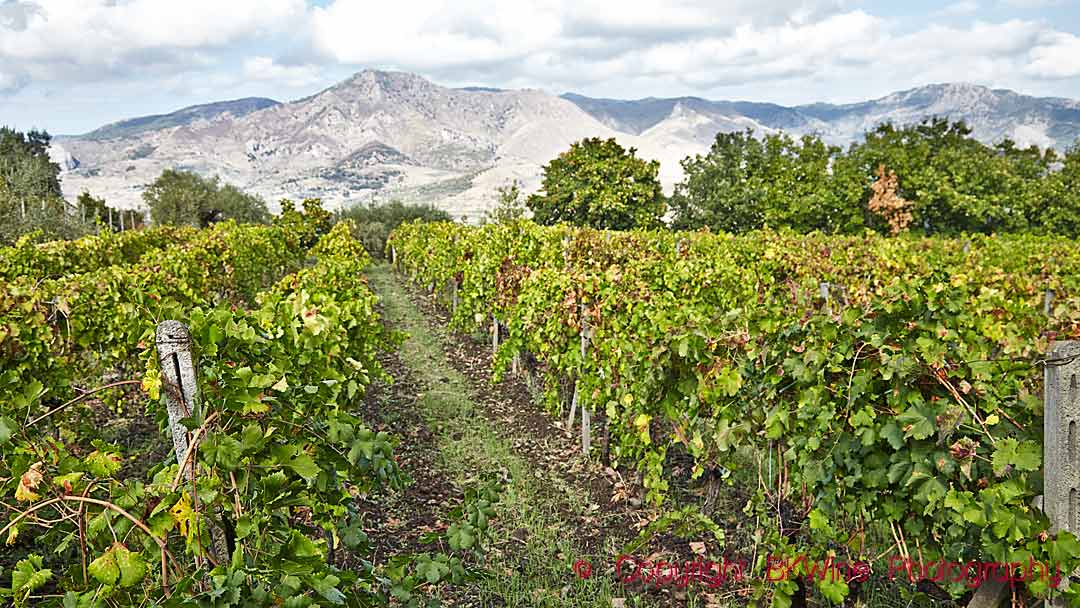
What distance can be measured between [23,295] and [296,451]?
4.03 meters

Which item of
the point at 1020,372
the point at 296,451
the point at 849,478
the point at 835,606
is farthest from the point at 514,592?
the point at 1020,372

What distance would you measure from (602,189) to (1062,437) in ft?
108

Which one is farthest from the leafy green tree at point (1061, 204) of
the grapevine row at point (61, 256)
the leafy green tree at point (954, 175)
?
the grapevine row at point (61, 256)

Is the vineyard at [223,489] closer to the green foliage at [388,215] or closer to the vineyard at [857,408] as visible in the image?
the vineyard at [857,408]

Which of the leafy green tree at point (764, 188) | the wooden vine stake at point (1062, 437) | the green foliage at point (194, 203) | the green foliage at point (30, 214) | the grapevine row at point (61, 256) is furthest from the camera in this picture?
the green foliage at point (194, 203)

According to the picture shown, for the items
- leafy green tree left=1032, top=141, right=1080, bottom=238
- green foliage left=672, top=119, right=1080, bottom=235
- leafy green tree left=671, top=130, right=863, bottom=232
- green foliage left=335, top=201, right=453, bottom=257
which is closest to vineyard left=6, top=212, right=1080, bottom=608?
leafy green tree left=671, top=130, right=863, bottom=232

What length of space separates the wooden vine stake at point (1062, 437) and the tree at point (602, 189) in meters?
31.3

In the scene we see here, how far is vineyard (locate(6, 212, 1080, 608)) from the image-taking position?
168 centimetres

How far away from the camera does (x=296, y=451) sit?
1780mm

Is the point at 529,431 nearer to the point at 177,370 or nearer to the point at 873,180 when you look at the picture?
the point at 177,370

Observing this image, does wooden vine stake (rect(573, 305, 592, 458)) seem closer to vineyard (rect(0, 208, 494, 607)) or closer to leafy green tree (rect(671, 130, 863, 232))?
vineyard (rect(0, 208, 494, 607))

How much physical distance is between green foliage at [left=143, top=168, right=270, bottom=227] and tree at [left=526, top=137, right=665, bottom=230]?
14751 millimetres

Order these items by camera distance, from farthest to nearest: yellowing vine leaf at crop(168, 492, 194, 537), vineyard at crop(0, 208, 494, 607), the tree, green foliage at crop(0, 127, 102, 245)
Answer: the tree < green foliage at crop(0, 127, 102, 245) < yellowing vine leaf at crop(168, 492, 194, 537) < vineyard at crop(0, 208, 494, 607)

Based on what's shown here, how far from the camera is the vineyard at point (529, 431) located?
1682mm
